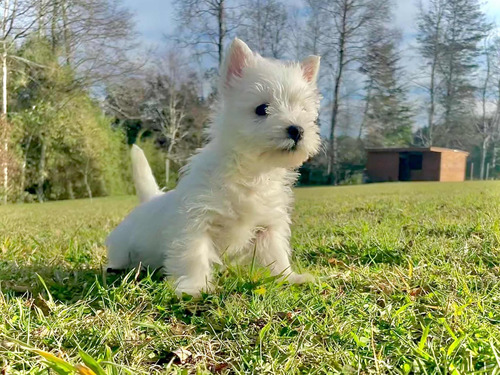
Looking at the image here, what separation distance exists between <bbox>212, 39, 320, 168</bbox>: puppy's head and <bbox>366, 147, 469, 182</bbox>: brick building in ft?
1.57

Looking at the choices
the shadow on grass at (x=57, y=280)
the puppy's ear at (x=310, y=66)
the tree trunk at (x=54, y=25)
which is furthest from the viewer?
the tree trunk at (x=54, y=25)

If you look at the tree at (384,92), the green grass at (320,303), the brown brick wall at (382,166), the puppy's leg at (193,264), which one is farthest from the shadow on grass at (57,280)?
the tree at (384,92)

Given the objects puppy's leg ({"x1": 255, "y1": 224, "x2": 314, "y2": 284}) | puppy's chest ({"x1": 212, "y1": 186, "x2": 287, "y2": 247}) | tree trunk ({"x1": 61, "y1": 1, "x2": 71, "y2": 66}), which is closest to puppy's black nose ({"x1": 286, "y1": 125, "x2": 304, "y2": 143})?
puppy's chest ({"x1": 212, "y1": 186, "x2": 287, "y2": 247})

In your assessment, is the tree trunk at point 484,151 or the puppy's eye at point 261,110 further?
the tree trunk at point 484,151

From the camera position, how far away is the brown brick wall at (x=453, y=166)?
6.15 ft

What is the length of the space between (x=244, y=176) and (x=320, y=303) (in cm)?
61

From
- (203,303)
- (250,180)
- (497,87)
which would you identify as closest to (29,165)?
(250,180)

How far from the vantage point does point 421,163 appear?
6.24 ft

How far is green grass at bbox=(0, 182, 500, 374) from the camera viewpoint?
942 millimetres

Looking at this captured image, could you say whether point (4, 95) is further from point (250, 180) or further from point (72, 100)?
point (250, 180)

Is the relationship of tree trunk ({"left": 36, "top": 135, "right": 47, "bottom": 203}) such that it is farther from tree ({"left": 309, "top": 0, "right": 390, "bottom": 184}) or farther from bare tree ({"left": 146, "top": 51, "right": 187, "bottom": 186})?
tree ({"left": 309, "top": 0, "right": 390, "bottom": 184})

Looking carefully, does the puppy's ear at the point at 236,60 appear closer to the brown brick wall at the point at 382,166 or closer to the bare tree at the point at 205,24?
the bare tree at the point at 205,24

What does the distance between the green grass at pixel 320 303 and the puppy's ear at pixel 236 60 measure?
66 centimetres

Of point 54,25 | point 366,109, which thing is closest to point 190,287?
point 366,109
